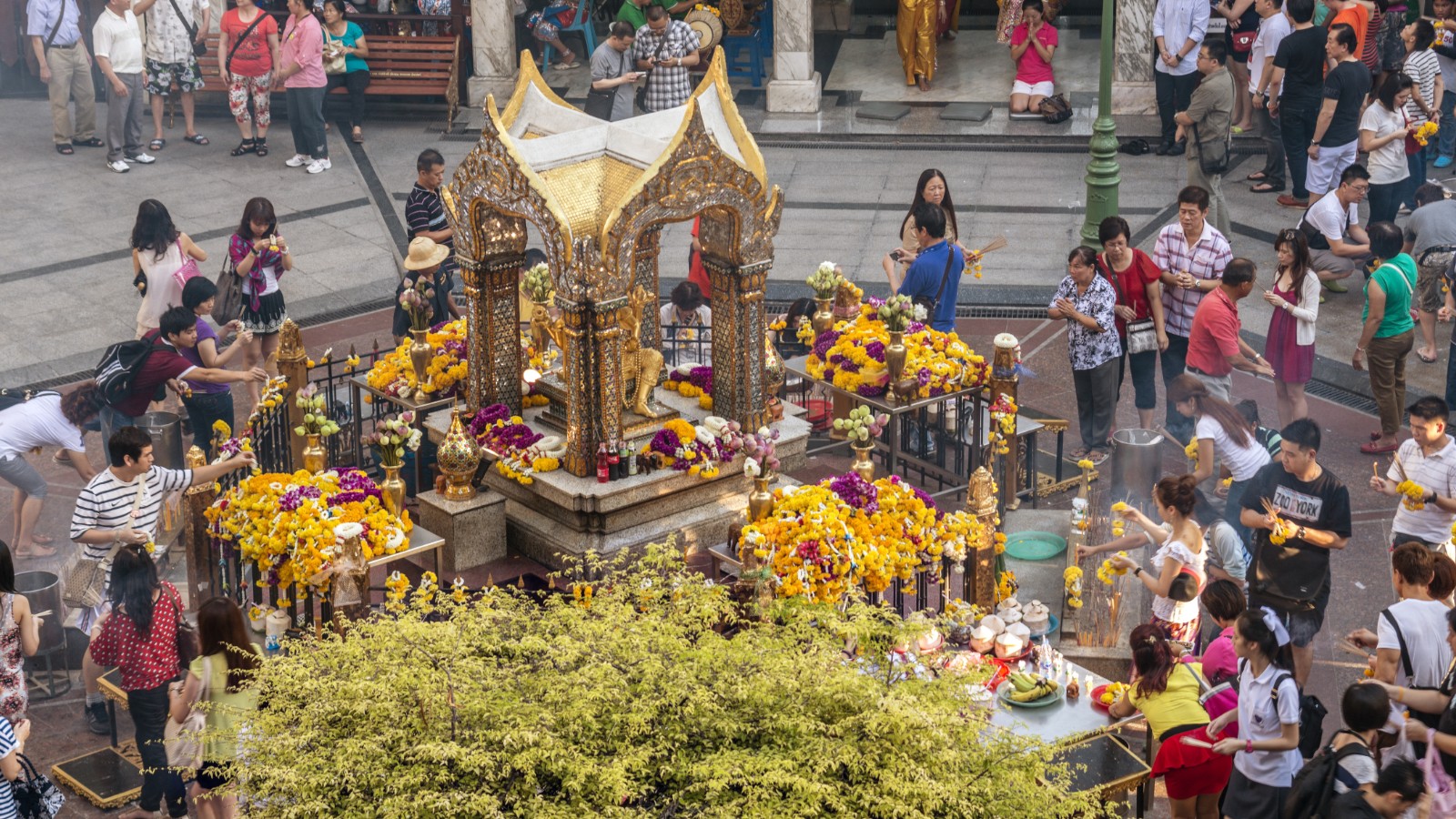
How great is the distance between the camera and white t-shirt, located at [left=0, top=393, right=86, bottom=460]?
1226cm

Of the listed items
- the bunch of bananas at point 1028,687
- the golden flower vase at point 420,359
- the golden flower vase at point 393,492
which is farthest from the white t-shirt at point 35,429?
the bunch of bananas at point 1028,687

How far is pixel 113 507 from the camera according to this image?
10719 millimetres

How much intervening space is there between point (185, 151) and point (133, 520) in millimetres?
12665

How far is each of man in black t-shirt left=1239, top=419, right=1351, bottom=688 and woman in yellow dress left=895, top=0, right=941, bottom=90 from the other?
1353 centimetres

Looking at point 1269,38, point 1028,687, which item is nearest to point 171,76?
point 1269,38

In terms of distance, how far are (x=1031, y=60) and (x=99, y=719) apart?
49.5 feet

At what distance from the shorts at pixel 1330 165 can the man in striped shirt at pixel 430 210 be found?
27.8 feet

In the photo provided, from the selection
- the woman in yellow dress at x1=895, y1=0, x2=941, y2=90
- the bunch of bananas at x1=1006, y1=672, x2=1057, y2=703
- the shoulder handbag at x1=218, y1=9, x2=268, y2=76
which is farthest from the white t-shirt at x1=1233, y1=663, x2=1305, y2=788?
the shoulder handbag at x1=218, y1=9, x2=268, y2=76

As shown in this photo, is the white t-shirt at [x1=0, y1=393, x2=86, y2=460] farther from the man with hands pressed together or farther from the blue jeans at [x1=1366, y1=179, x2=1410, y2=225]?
the blue jeans at [x1=1366, y1=179, x2=1410, y2=225]

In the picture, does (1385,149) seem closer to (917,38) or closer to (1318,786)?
(917,38)

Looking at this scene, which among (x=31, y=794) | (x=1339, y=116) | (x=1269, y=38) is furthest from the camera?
(x=1269, y=38)

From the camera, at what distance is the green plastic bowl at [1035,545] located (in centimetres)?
1238

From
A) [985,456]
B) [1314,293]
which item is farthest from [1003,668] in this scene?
[1314,293]

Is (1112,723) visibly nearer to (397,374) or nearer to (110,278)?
(397,374)
